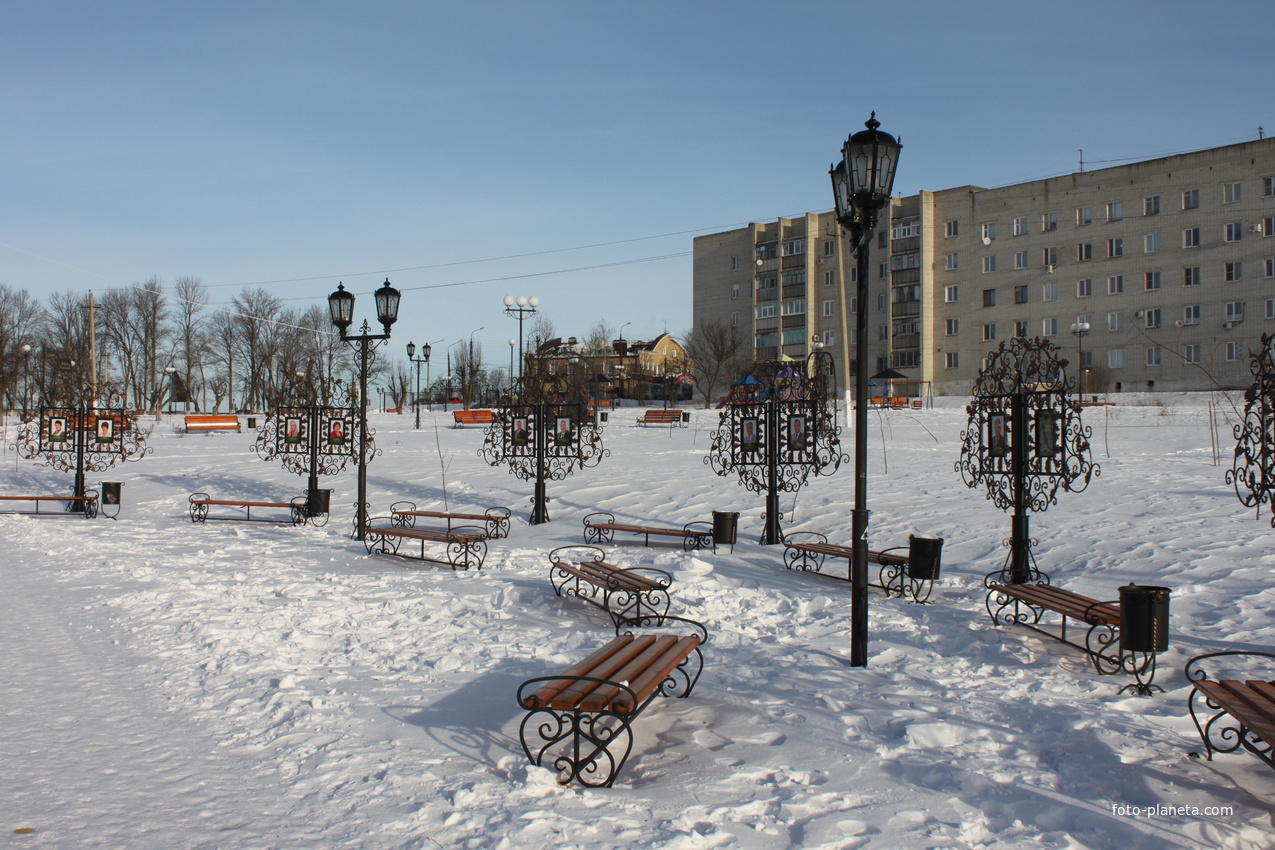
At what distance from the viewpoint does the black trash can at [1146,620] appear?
6.23 meters

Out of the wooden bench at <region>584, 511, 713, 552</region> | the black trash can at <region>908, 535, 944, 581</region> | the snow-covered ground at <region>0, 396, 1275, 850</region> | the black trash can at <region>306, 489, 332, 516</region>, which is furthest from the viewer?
the black trash can at <region>306, 489, 332, 516</region>

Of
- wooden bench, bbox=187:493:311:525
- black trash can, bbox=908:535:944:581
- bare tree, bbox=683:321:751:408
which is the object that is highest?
bare tree, bbox=683:321:751:408

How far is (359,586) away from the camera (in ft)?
33.2

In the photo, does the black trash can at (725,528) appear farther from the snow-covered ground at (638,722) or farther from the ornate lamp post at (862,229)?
the ornate lamp post at (862,229)

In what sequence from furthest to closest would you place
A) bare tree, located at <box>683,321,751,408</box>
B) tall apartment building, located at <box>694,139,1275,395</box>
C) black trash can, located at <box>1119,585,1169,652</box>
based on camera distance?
bare tree, located at <box>683,321,751,408</box>, tall apartment building, located at <box>694,139,1275,395</box>, black trash can, located at <box>1119,585,1169,652</box>

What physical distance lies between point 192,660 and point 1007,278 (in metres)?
57.4

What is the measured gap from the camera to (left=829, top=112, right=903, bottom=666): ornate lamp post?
265 inches

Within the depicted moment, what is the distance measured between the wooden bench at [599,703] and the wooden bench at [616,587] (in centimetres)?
202

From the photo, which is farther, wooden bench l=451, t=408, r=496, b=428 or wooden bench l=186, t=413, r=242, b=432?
wooden bench l=451, t=408, r=496, b=428

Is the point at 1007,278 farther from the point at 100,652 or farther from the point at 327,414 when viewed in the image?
the point at 100,652

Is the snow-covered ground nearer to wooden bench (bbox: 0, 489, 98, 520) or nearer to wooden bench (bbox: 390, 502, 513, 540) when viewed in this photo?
wooden bench (bbox: 390, 502, 513, 540)

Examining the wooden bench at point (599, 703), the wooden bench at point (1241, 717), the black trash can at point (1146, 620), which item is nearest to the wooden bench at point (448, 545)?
the wooden bench at point (599, 703)

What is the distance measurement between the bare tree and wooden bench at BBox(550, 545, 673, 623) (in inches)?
2021

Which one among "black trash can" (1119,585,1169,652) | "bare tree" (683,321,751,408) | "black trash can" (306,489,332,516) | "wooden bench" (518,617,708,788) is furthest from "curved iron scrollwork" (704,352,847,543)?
"bare tree" (683,321,751,408)
